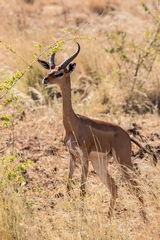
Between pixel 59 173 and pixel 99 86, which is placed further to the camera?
pixel 99 86

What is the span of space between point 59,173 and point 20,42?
5.70 metres

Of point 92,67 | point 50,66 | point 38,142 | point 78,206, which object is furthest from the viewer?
point 92,67

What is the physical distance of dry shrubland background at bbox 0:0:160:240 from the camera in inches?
304

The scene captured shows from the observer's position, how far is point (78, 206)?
25.9 ft

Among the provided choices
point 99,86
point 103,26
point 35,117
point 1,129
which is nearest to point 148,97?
point 99,86

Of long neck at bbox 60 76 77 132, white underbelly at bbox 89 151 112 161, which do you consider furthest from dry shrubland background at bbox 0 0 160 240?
long neck at bbox 60 76 77 132

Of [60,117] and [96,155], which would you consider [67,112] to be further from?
[60,117]

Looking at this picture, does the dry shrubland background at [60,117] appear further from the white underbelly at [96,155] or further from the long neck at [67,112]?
the long neck at [67,112]

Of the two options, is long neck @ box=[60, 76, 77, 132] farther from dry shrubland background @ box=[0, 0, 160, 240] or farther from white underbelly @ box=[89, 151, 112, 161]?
dry shrubland background @ box=[0, 0, 160, 240]

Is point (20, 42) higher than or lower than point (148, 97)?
higher

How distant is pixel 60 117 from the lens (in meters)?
12.6

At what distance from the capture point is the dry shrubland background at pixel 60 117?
773 cm

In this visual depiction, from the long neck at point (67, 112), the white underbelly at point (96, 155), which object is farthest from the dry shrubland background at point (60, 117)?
the long neck at point (67, 112)

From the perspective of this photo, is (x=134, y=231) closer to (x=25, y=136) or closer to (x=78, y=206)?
(x=78, y=206)
